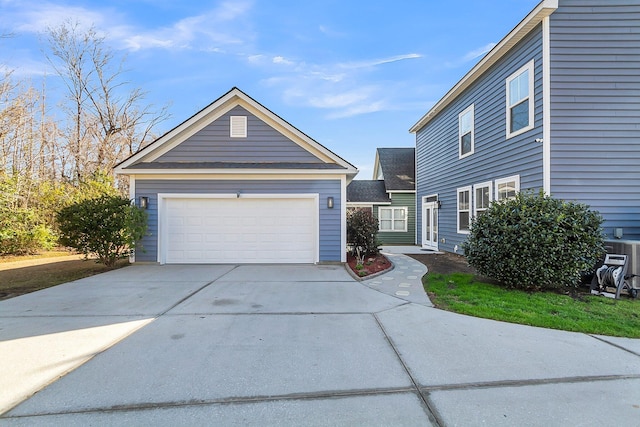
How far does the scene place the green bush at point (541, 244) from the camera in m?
5.52

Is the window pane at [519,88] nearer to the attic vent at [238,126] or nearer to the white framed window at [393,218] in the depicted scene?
the attic vent at [238,126]

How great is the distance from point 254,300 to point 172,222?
5257mm

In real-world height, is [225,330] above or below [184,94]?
below

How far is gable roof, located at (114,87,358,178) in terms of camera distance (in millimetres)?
8961

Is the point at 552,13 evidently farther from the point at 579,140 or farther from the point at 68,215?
the point at 68,215

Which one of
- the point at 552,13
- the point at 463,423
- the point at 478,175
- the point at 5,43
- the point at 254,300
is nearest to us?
the point at 463,423

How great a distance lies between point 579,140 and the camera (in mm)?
6812

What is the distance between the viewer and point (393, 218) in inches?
631

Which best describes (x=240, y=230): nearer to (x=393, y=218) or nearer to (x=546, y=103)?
(x=546, y=103)

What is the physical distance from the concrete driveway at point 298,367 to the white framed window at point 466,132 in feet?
24.7

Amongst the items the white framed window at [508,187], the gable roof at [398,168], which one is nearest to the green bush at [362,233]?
the white framed window at [508,187]

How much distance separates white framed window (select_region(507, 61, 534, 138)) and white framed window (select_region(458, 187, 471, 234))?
110 inches

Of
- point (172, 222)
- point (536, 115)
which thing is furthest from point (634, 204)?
point (172, 222)

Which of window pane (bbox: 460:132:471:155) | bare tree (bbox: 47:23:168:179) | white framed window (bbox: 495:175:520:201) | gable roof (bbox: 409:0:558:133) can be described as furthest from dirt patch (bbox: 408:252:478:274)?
bare tree (bbox: 47:23:168:179)
